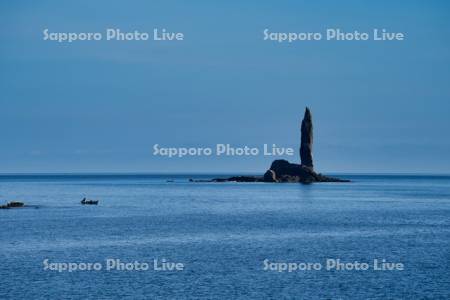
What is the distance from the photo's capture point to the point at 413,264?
5597 centimetres

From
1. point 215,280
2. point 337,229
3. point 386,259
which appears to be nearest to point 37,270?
point 215,280

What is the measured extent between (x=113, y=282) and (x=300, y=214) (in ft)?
210

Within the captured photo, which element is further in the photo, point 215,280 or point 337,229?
point 337,229

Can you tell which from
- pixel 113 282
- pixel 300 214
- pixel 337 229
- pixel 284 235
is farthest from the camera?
pixel 300 214

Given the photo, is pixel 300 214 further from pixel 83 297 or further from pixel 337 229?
pixel 83 297

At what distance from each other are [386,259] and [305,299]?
1719 cm

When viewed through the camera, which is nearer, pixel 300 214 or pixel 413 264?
pixel 413 264

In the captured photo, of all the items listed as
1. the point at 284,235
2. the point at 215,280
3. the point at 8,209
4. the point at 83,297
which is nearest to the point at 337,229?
the point at 284,235

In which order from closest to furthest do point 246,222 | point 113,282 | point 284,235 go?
point 113,282 → point 284,235 → point 246,222

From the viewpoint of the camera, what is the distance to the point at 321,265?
182ft

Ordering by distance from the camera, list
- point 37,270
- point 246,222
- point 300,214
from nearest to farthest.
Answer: point 37,270, point 246,222, point 300,214

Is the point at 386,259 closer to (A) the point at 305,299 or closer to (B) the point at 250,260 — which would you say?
(B) the point at 250,260

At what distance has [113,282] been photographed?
48781mm

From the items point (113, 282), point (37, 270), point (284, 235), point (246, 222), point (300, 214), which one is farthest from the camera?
point (300, 214)
